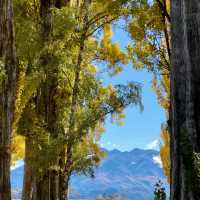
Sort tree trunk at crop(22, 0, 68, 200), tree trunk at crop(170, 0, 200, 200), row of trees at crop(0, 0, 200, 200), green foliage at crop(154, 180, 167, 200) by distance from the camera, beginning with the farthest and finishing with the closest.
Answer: tree trunk at crop(22, 0, 68, 200), row of trees at crop(0, 0, 200, 200), green foliage at crop(154, 180, 167, 200), tree trunk at crop(170, 0, 200, 200)

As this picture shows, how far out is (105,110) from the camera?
706 inches

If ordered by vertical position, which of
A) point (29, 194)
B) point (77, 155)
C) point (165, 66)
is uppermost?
point (165, 66)

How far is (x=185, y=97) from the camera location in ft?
34.3

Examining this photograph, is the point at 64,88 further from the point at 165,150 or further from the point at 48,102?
the point at 165,150

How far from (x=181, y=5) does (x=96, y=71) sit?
11.5 m

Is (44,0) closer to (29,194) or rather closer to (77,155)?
(77,155)

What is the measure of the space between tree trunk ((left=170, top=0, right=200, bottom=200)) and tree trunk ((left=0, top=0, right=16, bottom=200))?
284cm

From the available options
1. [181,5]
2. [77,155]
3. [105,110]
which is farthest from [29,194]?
[181,5]

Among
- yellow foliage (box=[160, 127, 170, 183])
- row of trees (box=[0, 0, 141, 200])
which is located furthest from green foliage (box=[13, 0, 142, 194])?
yellow foliage (box=[160, 127, 170, 183])

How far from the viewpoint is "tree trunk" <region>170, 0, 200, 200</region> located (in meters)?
9.79

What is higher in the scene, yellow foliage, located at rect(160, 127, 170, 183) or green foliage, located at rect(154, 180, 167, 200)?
yellow foliage, located at rect(160, 127, 170, 183)

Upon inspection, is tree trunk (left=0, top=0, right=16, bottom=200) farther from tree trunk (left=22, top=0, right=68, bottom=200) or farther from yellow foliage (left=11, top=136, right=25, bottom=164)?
yellow foliage (left=11, top=136, right=25, bottom=164)

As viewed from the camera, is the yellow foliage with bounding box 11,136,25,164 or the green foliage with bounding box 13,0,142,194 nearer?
the green foliage with bounding box 13,0,142,194

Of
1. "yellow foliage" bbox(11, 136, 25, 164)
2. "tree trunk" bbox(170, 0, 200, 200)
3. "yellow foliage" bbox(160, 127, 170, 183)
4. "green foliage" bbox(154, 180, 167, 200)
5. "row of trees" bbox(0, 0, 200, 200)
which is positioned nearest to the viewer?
"tree trunk" bbox(170, 0, 200, 200)
